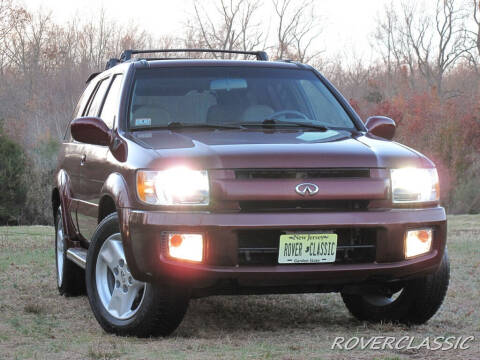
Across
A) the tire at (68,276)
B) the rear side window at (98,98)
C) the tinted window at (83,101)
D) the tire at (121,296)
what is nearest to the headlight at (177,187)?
the tire at (121,296)

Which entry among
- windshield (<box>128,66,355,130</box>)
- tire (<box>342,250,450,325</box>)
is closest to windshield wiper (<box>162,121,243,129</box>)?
windshield (<box>128,66,355,130</box>)

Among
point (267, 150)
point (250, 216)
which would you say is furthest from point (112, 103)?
point (250, 216)

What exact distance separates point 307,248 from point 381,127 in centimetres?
157

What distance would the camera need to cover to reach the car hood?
15.5 feet

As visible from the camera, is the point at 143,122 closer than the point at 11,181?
Yes

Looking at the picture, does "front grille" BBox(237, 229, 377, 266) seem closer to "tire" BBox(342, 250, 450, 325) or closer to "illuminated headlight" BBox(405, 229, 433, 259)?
"illuminated headlight" BBox(405, 229, 433, 259)

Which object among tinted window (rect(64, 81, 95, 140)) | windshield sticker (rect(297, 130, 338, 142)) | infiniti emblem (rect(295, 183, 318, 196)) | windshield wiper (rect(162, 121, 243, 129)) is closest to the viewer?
infiniti emblem (rect(295, 183, 318, 196))

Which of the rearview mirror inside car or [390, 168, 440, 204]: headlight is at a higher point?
the rearview mirror inside car

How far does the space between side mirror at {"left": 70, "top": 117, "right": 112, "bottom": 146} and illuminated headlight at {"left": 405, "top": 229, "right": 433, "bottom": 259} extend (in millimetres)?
2058

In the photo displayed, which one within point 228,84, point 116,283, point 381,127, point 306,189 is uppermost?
point 228,84

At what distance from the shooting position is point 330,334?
5.29 m

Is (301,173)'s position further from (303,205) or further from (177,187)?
(177,187)

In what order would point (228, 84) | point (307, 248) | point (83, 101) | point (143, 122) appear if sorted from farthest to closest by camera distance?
point (83, 101) → point (228, 84) → point (143, 122) → point (307, 248)

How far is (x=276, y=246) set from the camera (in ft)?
15.4
